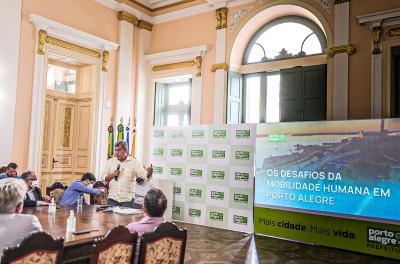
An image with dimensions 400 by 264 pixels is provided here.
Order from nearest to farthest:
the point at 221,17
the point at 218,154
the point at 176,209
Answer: the point at 218,154
the point at 176,209
the point at 221,17

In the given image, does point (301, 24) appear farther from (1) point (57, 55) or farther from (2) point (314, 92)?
(1) point (57, 55)

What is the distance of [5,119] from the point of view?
620 cm

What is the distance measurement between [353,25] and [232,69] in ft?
8.04

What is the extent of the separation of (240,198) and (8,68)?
14.5 ft

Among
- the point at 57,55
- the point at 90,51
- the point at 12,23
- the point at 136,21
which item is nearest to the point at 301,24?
the point at 136,21

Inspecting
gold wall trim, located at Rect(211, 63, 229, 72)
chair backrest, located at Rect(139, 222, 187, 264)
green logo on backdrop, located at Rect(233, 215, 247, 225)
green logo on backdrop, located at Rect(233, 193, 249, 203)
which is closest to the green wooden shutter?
gold wall trim, located at Rect(211, 63, 229, 72)

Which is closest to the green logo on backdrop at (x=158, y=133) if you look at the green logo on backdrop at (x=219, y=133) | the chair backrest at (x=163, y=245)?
the green logo on backdrop at (x=219, y=133)

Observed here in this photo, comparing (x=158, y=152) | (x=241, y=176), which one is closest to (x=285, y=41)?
(x=241, y=176)

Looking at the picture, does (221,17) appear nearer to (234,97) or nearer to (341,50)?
(234,97)

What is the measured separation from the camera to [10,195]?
218cm

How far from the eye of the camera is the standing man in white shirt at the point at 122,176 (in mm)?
4742

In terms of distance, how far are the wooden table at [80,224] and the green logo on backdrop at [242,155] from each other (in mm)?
2756

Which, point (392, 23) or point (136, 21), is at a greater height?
point (136, 21)

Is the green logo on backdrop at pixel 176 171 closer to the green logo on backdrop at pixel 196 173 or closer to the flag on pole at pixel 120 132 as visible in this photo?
the green logo on backdrop at pixel 196 173
